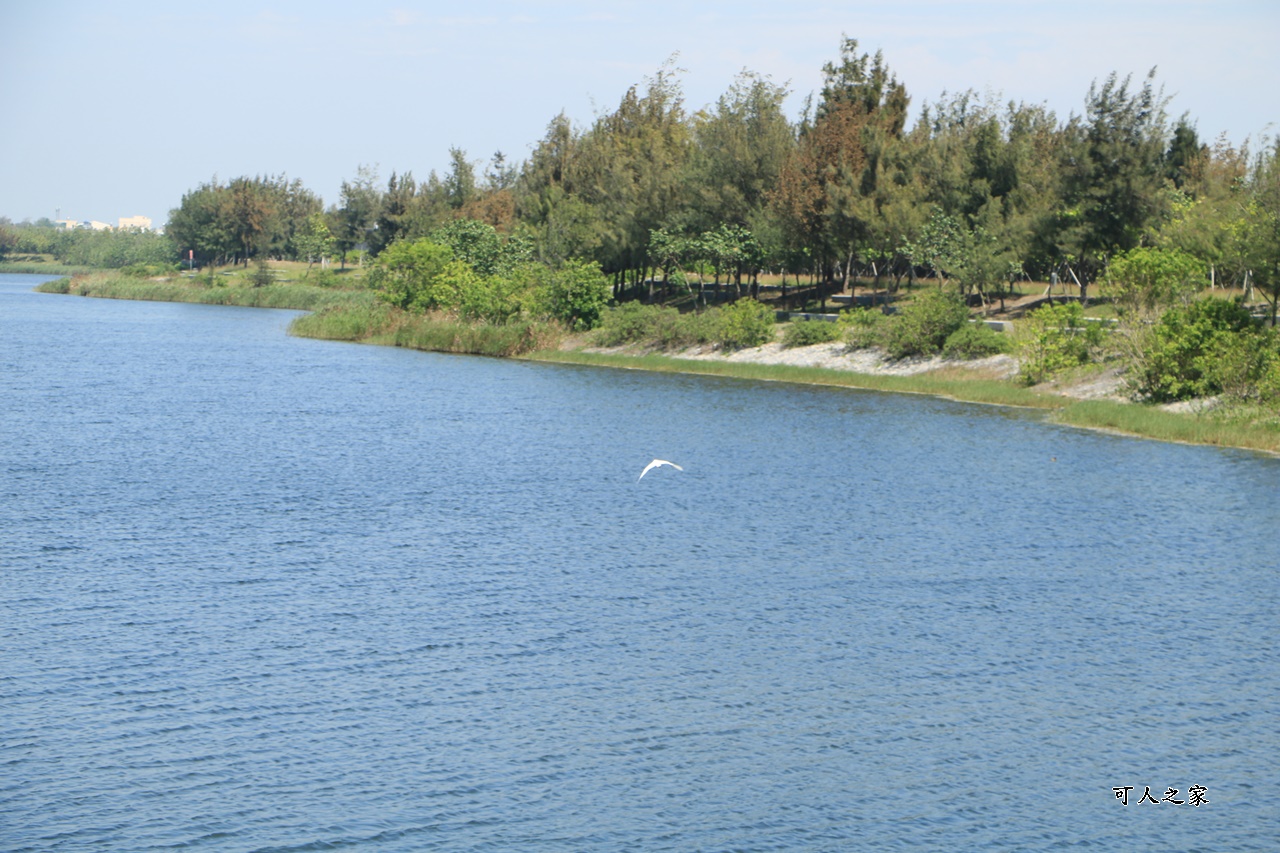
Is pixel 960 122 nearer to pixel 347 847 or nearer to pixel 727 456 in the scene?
pixel 727 456

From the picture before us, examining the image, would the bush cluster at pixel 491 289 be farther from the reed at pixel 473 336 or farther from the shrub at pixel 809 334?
the shrub at pixel 809 334

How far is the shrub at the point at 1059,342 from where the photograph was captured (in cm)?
6444

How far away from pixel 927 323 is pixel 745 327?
1328cm

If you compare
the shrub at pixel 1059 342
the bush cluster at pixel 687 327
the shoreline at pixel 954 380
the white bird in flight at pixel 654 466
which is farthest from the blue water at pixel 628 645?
the bush cluster at pixel 687 327

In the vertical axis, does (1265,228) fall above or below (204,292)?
above

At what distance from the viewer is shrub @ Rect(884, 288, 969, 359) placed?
72812 mm

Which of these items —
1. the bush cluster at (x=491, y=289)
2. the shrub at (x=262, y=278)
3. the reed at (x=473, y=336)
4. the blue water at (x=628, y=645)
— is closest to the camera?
the blue water at (x=628, y=645)

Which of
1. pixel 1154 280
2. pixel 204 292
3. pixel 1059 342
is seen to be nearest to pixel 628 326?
pixel 1059 342

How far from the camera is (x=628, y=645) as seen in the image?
967 inches

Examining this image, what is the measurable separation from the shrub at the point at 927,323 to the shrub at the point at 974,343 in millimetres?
823

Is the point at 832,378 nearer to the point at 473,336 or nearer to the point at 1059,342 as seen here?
the point at 1059,342

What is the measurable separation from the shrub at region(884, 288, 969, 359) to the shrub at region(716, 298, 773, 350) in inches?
409

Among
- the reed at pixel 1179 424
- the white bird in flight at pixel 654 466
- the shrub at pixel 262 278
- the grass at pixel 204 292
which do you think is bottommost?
the white bird in flight at pixel 654 466

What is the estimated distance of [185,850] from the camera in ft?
51.8
